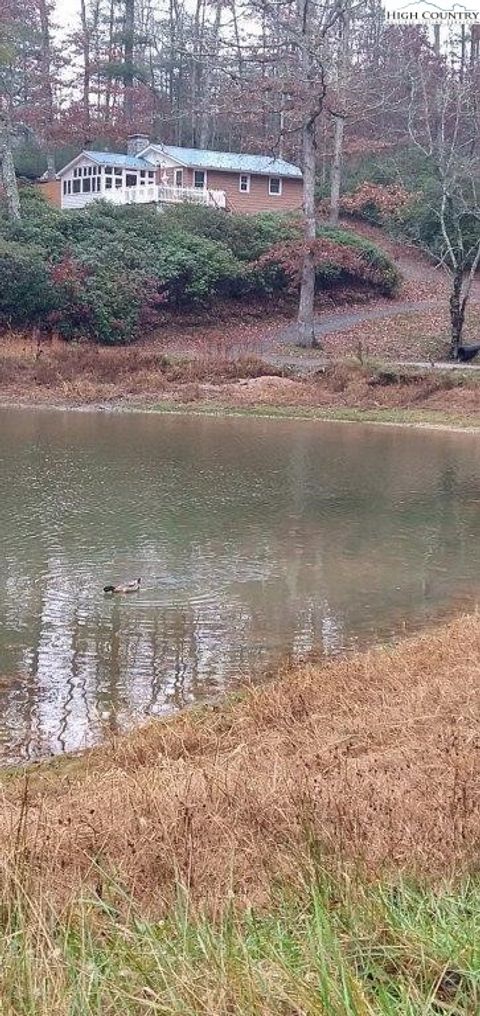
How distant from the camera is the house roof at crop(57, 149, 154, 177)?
169 ft

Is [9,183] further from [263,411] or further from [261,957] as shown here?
[261,957]

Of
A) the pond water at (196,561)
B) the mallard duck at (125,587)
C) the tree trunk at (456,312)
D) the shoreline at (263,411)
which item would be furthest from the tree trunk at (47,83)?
the mallard duck at (125,587)

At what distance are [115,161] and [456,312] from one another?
80.1 ft

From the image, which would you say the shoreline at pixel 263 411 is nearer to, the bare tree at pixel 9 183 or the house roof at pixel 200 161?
the bare tree at pixel 9 183

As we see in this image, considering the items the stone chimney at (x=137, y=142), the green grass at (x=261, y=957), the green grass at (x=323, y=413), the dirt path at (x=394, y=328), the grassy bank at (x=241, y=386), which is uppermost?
the stone chimney at (x=137, y=142)

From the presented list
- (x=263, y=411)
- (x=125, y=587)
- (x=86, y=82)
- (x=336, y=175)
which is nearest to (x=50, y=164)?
(x=86, y=82)

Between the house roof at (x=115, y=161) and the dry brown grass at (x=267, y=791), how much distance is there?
1875 inches

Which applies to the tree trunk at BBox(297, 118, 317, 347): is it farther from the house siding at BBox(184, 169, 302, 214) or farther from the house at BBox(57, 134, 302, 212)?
the house siding at BBox(184, 169, 302, 214)

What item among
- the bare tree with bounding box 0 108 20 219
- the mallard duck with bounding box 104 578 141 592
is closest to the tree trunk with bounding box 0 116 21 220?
the bare tree with bounding box 0 108 20 219

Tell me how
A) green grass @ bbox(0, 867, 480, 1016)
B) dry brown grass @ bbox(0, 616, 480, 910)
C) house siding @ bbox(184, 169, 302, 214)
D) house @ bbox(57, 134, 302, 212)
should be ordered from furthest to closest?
house siding @ bbox(184, 169, 302, 214), house @ bbox(57, 134, 302, 212), dry brown grass @ bbox(0, 616, 480, 910), green grass @ bbox(0, 867, 480, 1016)

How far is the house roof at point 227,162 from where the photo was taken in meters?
52.3

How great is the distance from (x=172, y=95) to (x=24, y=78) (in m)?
13.3

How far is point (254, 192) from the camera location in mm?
54062

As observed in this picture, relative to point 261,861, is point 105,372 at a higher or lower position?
lower
